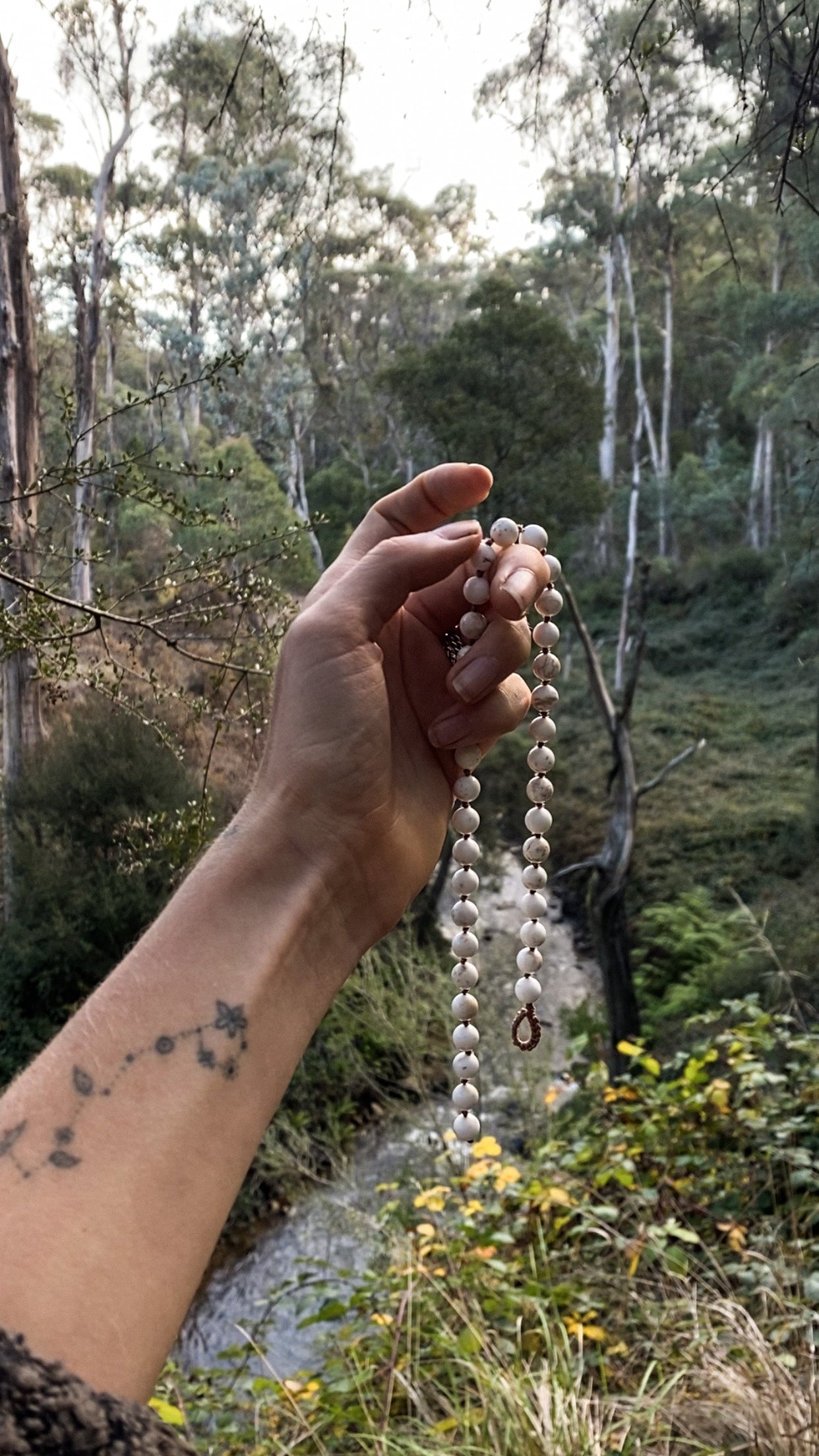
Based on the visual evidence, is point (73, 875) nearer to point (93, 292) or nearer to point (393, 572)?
point (93, 292)

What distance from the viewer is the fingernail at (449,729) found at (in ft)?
2.94

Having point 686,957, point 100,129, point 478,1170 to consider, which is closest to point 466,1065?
point 478,1170

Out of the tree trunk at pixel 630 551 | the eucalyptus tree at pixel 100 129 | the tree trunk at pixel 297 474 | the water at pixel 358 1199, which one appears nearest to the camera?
the eucalyptus tree at pixel 100 129

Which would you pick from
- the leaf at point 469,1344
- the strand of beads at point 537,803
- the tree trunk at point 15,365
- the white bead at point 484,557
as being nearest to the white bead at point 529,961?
the strand of beads at point 537,803

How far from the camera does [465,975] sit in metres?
0.90

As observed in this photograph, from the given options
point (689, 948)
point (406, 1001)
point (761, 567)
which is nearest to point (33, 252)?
point (406, 1001)

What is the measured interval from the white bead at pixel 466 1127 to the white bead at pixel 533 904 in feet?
0.57

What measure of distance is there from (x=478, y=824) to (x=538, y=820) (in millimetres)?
65

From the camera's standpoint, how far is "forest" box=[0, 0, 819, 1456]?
1.44m

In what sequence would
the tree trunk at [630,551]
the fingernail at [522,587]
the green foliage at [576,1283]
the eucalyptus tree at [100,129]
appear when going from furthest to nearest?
the tree trunk at [630,551]
the eucalyptus tree at [100,129]
the green foliage at [576,1283]
the fingernail at [522,587]

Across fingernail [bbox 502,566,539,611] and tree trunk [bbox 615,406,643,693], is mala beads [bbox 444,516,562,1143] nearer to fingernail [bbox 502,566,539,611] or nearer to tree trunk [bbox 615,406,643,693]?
fingernail [bbox 502,566,539,611]

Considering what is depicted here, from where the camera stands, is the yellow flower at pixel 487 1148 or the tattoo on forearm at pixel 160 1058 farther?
the yellow flower at pixel 487 1148

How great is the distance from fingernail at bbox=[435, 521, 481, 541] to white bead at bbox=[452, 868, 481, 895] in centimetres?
28

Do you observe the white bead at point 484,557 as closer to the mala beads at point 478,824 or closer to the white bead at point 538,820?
the mala beads at point 478,824
